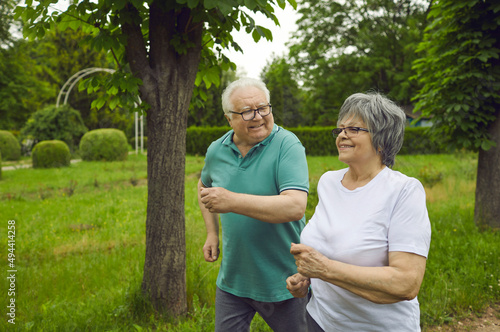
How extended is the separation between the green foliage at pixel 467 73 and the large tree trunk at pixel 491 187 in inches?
5.9

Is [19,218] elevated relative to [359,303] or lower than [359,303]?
lower

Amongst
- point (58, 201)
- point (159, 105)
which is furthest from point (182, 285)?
point (58, 201)

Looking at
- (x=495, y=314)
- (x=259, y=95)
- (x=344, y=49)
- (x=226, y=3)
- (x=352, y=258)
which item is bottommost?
(x=495, y=314)

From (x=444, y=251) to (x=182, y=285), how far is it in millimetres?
3540

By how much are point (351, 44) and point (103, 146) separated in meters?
17.6

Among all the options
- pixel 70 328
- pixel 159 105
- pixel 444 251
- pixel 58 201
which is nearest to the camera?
pixel 70 328

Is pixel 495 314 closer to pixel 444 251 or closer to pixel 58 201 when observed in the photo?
pixel 444 251

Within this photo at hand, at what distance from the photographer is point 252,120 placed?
211 cm

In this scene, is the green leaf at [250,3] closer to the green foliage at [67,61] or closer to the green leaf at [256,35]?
the green leaf at [256,35]

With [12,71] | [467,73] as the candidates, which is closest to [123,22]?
[467,73]

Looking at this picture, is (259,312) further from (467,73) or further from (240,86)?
(467,73)

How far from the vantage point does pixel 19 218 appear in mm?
7105

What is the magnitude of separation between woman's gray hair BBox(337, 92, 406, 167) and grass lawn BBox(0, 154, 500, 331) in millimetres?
2195

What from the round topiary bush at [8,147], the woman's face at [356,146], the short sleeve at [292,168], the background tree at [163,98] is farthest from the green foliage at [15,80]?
the woman's face at [356,146]
